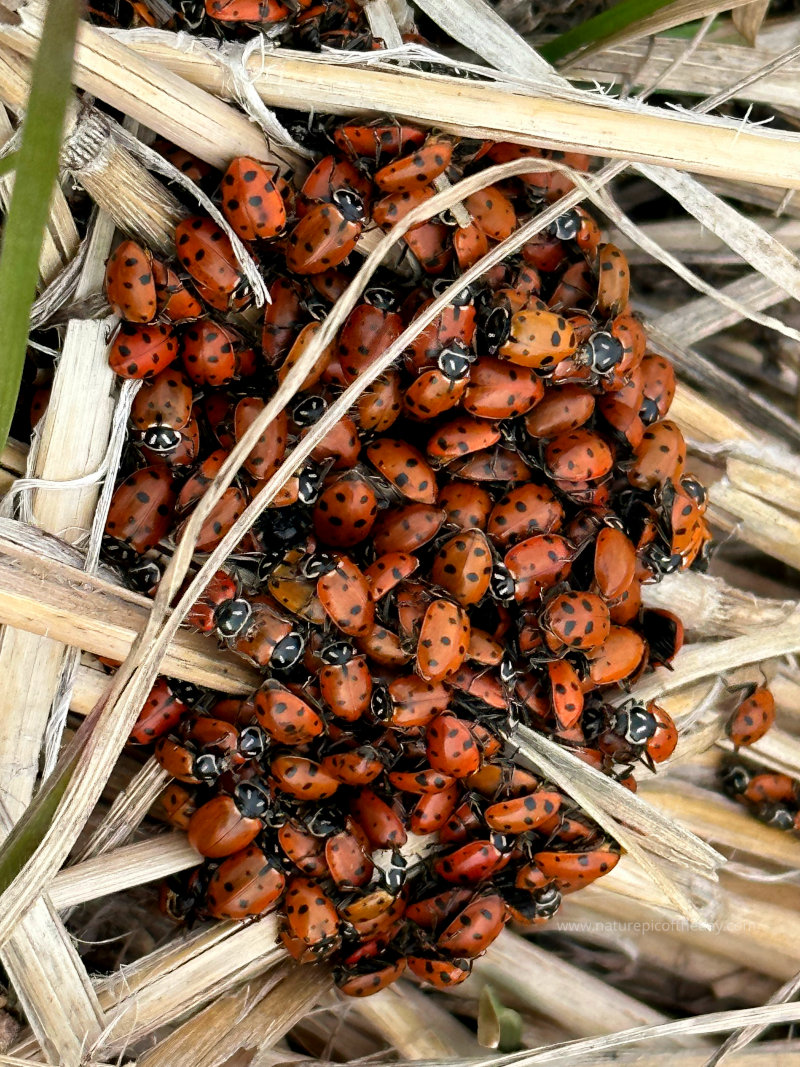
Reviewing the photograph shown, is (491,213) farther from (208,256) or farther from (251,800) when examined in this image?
(251,800)

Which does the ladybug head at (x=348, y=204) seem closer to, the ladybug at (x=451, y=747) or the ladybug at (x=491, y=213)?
the ladybug at (x=491, y=213)

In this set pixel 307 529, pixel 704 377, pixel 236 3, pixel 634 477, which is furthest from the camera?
pixel 704 377

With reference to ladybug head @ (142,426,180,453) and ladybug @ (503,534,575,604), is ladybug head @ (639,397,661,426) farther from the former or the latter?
ladybug head @ (142,426,180,453)

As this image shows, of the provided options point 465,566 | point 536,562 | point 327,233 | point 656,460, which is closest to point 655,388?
point 656,460

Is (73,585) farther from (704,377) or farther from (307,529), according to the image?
(704,377)

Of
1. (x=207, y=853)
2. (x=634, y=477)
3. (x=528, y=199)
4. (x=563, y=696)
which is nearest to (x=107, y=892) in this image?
(x=207, y=853)

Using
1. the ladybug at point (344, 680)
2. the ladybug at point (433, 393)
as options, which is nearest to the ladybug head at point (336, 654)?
the ladybug at point (344, 680)
